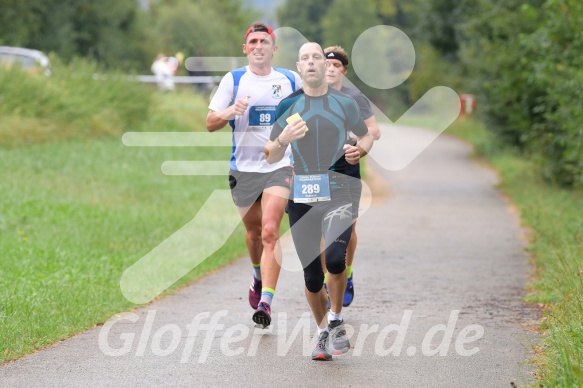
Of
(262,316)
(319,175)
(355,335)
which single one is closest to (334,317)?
(262,316)

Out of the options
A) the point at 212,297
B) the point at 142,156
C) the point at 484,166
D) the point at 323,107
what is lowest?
the point at 484,166

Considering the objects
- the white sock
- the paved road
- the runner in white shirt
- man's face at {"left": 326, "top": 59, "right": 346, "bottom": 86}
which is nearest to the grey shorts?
the runner in white shirt

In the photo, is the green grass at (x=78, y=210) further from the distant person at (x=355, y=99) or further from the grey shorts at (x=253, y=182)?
the distant person at (x=355, y=99)

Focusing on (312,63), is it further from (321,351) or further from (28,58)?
(28,58)

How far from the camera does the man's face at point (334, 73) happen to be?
973cm

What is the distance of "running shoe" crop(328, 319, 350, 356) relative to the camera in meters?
8.09

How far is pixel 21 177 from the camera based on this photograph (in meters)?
18.3

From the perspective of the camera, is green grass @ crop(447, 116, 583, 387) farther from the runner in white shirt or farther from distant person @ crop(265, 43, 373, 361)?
the runner in white shirt

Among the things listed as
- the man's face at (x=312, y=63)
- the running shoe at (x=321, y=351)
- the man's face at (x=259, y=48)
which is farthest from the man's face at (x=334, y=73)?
the running shoe at (x=321, y=351)

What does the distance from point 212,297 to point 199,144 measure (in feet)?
58.3

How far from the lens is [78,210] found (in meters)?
16.1

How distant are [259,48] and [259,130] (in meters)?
0.66

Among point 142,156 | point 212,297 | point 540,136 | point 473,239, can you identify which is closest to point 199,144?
point 142,156

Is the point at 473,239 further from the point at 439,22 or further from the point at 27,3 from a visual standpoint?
the point at 27,3
